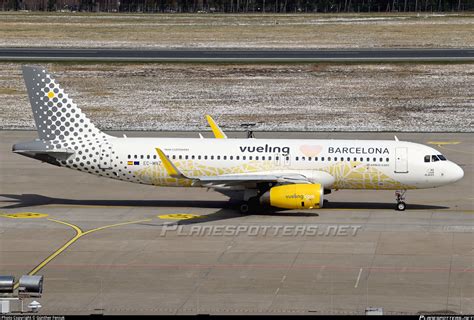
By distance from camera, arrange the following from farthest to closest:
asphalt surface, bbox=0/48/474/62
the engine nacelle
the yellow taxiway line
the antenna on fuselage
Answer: asphalt surface, bbox=0/48/474/62, the antenna on fuselage, the engine nacelle, the yellow taxiway line

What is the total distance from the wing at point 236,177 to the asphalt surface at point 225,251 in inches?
68.9

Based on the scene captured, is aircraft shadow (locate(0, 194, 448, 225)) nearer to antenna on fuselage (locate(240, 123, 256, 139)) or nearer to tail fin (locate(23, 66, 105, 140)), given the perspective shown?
tail fin (locate(23, 66, 105, 140))

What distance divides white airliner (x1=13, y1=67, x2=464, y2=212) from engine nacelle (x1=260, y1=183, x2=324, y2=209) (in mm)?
1028

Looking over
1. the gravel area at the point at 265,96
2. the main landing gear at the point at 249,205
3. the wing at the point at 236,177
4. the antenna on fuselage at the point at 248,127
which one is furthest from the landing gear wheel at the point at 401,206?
the gravel area at the point at 265,96

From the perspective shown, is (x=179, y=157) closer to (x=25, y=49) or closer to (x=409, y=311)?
(x=409, y=311)

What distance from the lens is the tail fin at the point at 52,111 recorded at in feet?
162

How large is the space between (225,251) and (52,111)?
1407cm

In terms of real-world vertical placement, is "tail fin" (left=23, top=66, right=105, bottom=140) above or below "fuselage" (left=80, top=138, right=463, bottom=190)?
above

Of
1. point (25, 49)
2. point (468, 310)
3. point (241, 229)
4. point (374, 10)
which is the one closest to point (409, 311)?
point (468, 310)

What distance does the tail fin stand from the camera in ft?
162

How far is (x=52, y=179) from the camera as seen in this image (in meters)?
56.7

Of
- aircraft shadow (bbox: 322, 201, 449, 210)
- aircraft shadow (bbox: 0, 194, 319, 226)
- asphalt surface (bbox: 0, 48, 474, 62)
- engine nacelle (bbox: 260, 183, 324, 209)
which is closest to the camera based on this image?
engine nacelle (bbox: 260, 183, 324, 209)

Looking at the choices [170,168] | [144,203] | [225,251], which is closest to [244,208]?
[170,168]

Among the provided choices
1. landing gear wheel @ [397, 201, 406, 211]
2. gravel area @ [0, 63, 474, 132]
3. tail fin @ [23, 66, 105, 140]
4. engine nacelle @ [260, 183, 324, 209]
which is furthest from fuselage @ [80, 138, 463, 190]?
gravel area @ [0, 63, 474, 132]
